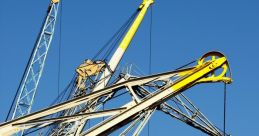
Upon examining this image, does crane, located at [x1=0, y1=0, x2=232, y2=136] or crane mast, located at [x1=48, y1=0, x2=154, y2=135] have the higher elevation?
crane mast, located at [x1=48, y1=0, x2=154, y2=135]

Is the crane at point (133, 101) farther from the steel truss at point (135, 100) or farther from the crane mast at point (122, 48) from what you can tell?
the crane mast at point (122, 48)

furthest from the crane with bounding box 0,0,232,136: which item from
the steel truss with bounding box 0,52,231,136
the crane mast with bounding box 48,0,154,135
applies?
the crane mast with bounding box 48,0,154,135

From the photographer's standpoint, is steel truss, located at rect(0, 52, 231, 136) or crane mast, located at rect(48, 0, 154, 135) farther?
crane mast, located at rect(48, 0, 154, 135)

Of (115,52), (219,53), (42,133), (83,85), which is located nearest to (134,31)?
(115,52)

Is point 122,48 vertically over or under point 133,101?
over

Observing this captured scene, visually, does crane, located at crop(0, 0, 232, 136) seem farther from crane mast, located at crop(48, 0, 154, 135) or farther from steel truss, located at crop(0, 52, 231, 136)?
crane mast, located at crop(48, 0, 154, 135)

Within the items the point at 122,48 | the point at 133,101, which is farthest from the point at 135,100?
the point at 122,48

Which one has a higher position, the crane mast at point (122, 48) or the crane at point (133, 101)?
the crane mast at point (122, 48)

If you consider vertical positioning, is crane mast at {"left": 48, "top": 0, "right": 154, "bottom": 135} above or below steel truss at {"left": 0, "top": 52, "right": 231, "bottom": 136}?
above

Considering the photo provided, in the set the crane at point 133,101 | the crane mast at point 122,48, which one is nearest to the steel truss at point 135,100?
the crane at point 133,101

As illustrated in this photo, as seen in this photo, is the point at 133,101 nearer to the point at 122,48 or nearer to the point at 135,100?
the point at 135,100

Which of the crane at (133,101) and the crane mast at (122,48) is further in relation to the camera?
the crane mast at (122,48)

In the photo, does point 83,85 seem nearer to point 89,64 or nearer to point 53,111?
point 89,64

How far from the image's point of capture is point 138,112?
34.8m
